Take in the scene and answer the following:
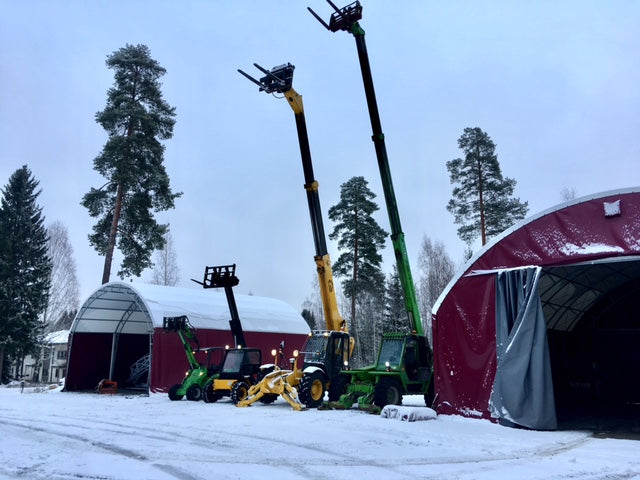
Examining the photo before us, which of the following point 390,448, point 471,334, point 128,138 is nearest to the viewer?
Answer: point 390,448

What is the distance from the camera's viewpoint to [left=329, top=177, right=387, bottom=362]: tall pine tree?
30.9 m

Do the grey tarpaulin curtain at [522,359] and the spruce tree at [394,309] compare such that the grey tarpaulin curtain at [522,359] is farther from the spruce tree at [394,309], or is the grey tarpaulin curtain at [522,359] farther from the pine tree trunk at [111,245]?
the spruce tree at [394,309]

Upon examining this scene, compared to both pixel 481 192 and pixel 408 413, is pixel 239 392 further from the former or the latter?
pixel 481 192

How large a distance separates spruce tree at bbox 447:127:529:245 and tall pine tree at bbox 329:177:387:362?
5.27 meters

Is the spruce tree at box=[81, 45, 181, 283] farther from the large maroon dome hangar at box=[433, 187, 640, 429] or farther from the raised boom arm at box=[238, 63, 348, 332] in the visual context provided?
the large maroon dome hangar at box=[433, 187, 640, 429]

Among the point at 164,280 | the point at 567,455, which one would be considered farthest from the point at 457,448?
the point at 164,280

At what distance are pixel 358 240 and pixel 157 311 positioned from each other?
14422mm

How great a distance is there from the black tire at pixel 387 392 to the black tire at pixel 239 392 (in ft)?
15.2

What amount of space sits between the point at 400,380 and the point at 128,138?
18.0m

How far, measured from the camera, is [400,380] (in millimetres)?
13477

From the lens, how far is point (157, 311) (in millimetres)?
20531

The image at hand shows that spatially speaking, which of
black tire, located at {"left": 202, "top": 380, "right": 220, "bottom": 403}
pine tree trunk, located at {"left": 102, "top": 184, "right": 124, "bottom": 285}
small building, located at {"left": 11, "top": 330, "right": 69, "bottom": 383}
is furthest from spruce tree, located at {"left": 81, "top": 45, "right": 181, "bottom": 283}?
small building, located at {"left": 11, "top": 330, "right": 69, "bottom": 383}

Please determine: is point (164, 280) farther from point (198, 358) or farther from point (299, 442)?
point (299, 442)

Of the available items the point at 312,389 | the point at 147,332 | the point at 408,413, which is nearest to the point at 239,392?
the point at 312,389
